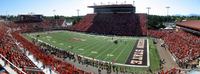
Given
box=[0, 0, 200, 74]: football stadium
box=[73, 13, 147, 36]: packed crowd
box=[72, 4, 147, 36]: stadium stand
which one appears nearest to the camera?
box=[0, 0, 200, 74]: football stadium

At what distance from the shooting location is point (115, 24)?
278 feet

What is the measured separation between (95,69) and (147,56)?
11.0 m

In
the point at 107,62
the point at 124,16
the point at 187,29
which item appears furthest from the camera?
the point at 124,16

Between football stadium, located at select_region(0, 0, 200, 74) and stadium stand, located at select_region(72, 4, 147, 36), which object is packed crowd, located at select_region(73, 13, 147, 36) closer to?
stadium stand, located at select_region(72, 4, 147, 36)

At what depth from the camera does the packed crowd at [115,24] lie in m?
78.5

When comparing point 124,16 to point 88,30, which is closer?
point 88,30

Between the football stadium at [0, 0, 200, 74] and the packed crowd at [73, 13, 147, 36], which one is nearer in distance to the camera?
the football stadium at [0, 0, 200, 74]

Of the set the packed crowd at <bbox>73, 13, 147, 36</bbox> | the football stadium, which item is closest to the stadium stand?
the packed crowd at <bbox>73, 13, 147, 36</bbox>

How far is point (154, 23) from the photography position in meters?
86.4

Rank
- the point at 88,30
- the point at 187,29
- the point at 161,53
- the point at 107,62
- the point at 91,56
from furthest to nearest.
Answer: the point at 88,30
the point at 187,29
the point at 161,53
the point at 91,56
the point at 107,62

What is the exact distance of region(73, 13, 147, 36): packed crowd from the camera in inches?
3092

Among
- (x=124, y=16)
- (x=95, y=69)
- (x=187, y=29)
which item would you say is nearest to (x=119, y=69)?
(x=95, y=69)

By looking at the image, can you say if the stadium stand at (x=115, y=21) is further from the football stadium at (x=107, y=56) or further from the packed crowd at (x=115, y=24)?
the football stadium at (x=107, y=56)

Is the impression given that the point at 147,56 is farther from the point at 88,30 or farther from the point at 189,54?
the point at 88,30
